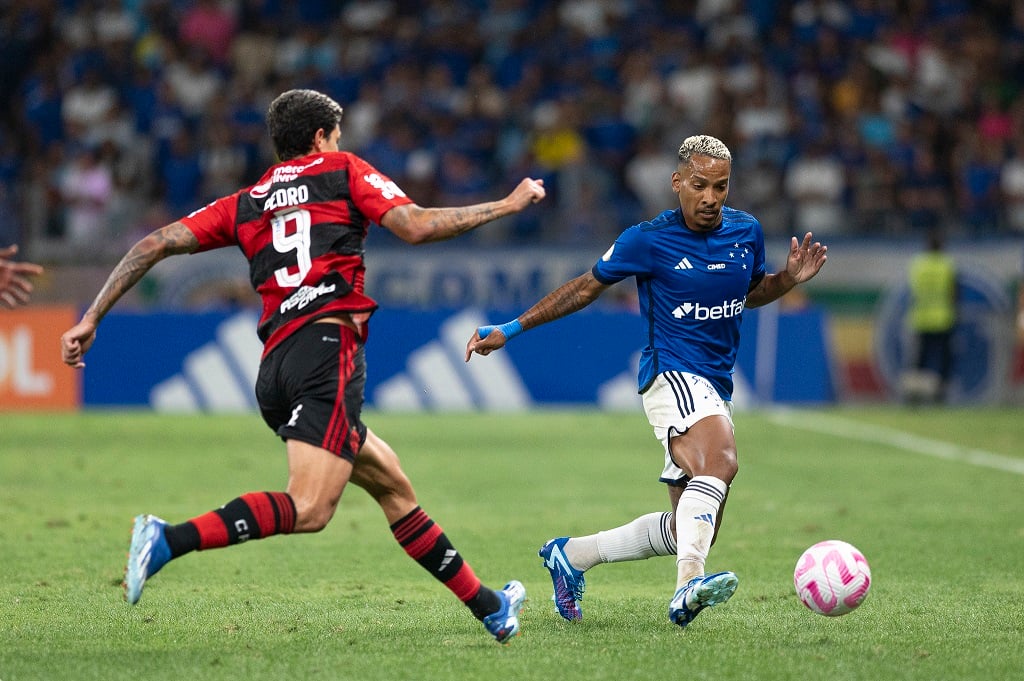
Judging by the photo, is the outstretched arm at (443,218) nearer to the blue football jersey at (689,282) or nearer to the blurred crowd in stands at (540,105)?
the blue football jersey at (689,282)

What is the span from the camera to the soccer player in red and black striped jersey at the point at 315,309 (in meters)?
5.66

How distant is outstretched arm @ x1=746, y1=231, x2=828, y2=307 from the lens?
7012 mm

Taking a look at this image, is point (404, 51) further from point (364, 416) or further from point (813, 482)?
point (813, 482)

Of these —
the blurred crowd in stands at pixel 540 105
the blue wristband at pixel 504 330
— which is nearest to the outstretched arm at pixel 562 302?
the blue wristband at pixel 504 330

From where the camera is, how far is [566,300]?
6.86 metres

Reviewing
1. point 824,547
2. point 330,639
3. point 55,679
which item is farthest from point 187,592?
point 824,547

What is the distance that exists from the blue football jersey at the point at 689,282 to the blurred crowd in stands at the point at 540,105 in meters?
14.6

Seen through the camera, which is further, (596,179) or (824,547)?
(596,179)

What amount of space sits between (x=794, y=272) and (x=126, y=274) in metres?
3.08

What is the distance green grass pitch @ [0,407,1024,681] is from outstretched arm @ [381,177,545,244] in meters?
1.66

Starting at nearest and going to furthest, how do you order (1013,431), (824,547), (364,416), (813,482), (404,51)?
(824,547)
(813,482)
(1013,431)
(364,416)
(404,51)

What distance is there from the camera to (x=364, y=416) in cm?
1906

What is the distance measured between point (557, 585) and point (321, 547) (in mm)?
2672

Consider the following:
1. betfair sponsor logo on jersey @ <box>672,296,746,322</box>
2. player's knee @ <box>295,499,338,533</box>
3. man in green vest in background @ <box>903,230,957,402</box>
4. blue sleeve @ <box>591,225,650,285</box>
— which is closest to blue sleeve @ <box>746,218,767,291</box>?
betfair sponsor logo on jersey @ <box>672,296,746,322</box>
